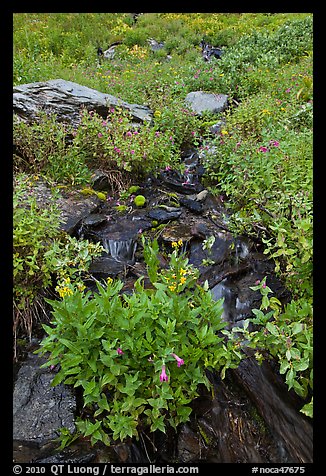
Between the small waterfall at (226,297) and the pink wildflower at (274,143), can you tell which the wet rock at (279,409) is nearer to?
the small waterfall at (226,297)

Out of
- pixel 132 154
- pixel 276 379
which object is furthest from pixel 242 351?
pixel 132 154

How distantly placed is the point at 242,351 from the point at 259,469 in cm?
89

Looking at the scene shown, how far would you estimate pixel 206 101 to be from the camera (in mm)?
8781

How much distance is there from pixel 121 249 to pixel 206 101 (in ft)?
17.8

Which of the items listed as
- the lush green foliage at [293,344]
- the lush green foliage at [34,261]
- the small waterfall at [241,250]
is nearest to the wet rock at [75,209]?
the lush green foliage at [34,261]

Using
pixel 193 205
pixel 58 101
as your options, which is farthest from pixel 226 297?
pixel 58 101

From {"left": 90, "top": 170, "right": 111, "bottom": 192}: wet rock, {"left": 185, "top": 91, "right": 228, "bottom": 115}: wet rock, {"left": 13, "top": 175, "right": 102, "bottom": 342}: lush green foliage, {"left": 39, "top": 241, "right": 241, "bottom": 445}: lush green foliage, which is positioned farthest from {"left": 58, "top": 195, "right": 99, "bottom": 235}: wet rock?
{"left": 185, "top": 91, "right": 228, "bottom": 115}: wet rock

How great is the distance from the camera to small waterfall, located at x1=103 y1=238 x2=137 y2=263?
4707 mm

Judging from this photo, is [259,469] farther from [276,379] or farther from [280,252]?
[280,252]

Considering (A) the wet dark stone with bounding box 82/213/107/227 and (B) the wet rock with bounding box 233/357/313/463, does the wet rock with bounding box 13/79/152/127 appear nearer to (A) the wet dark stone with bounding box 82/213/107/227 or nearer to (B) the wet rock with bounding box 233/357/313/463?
(A) the wet dark stone with bounding box 82/213/107/227

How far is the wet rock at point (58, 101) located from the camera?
6273mm

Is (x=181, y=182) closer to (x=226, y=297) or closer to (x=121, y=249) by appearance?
(x=121, y=249)

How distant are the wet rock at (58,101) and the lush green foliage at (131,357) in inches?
184

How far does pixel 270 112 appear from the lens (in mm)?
6520
